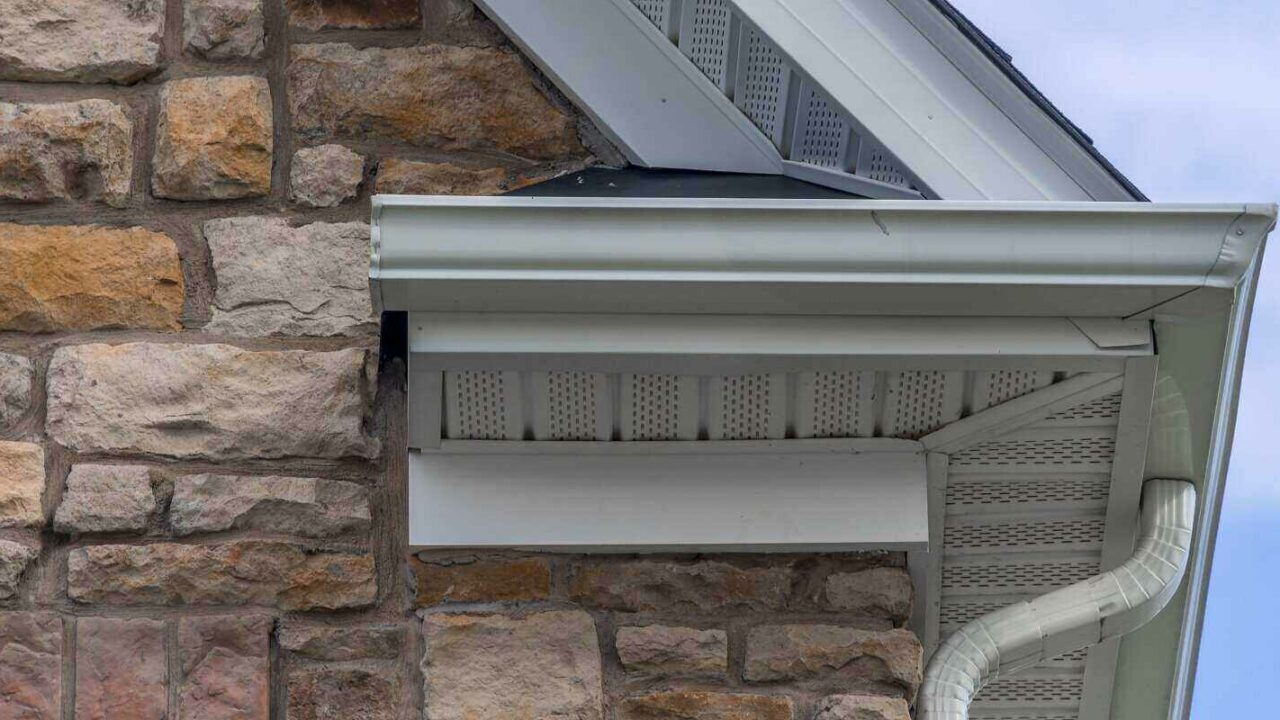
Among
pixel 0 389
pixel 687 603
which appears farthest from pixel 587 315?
pixel 0 389

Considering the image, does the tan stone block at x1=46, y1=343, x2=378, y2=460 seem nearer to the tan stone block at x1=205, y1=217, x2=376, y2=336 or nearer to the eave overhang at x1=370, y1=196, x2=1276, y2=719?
the tan stone block at x1=205, y1=217, x2=376, y2=336

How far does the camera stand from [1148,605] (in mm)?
2775

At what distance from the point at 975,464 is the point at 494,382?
0.77 m

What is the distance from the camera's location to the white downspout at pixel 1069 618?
9.00 ft

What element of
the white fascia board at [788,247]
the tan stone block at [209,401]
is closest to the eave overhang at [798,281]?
the white fascia board at [788,247]

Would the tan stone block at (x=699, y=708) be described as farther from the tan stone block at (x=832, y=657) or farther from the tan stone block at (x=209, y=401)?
the tan stone block at (x=209, y=401)

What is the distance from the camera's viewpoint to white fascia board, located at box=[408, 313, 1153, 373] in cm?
247

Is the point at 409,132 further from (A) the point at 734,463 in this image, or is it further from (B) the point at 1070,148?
(B) the point at 1070,148

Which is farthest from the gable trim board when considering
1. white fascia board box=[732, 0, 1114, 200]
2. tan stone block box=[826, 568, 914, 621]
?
tan stone block box=[826, 568, 914, 621]

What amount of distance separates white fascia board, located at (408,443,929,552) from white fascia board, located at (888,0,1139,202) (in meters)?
0.54

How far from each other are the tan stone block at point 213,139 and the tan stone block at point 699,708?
110cm

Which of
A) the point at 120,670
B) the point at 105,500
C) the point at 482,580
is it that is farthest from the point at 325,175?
the point at 120,670

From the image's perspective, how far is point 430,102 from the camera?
3.03 metres

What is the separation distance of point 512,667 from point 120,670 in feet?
1.94
